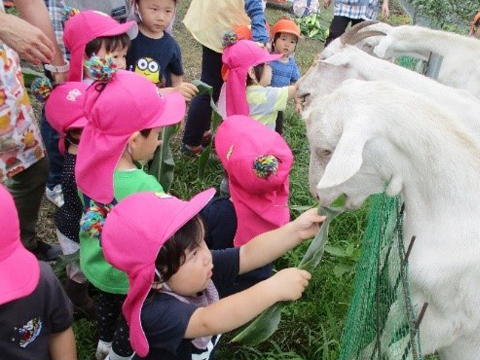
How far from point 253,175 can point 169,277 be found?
0.78m

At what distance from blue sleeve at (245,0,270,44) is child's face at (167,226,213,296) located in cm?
282

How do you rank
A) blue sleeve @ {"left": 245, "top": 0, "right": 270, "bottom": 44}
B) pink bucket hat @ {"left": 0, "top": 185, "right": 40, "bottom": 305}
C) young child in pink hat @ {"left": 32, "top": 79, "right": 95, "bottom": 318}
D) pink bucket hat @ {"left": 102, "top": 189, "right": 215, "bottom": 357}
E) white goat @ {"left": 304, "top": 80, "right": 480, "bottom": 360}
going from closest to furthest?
pink bucket hat @ {"left": 0, "top": 185, "right": 40, "bottom": 305}
pink bucket hat @ {"left": 102, "top": 189, "right": 215, "bottom": 357}
white goat @ {"left": 304, "top": 80, "right": 480, "bottom": 360}
young child in pink hat @ {"left": 32, "top": 79, "right": 95, "bottom": 318}
blue sleeve @ {"left": 245, "top": 0, "right": 270, "bottom": 44}

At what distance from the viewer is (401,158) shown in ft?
6.14

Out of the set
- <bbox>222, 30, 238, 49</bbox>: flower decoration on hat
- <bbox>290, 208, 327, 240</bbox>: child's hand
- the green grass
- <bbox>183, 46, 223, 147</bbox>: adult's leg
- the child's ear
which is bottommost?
the green grass

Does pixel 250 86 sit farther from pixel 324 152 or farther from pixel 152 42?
pixel 324 152

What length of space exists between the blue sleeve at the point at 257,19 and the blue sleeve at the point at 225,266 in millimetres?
2572

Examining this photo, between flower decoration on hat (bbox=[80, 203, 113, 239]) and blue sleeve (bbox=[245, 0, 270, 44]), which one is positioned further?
blue sleeve (bbox=[245, 0, 270, 44])

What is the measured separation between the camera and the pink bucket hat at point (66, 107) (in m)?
2.55

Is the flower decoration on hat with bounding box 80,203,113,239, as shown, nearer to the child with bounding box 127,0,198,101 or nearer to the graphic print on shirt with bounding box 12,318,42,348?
the graphic print on shirt with bounding box 12,318,42,348

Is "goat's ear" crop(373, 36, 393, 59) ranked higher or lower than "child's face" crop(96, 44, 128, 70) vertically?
lower

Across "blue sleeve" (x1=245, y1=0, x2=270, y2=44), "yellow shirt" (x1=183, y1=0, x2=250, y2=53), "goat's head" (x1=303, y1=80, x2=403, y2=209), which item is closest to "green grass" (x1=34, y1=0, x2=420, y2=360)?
"goat's head" (x1=303, y1=80, x2=403, y2=209)

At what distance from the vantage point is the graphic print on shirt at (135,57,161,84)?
3258mm

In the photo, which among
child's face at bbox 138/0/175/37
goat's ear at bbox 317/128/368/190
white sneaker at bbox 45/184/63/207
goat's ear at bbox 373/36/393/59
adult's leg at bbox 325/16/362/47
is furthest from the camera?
adult's leg at bbox 325/16/362/47

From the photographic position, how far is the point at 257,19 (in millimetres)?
4113
